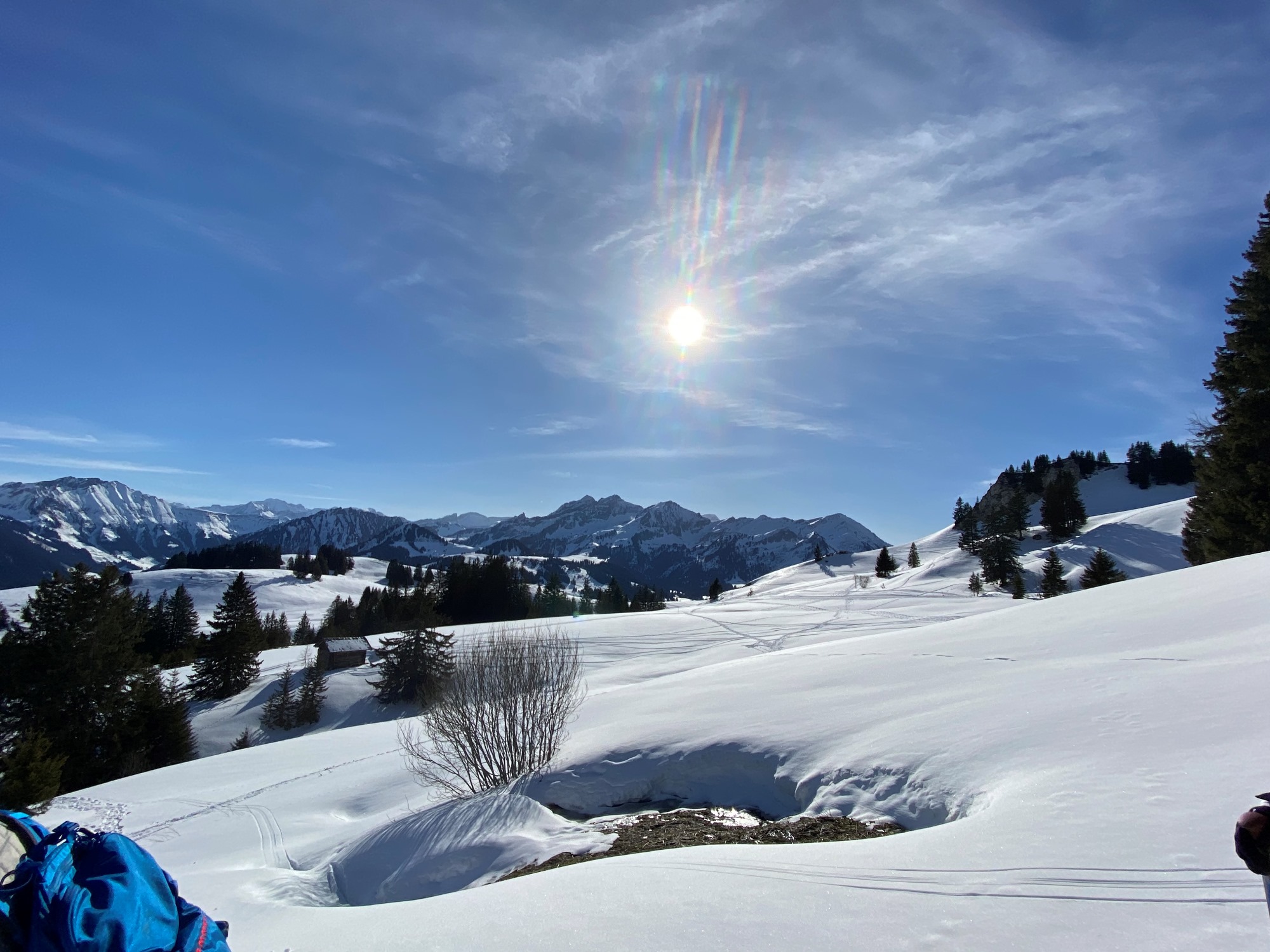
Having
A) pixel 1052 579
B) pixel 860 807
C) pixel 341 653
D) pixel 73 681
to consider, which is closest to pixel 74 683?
pixel 73 681

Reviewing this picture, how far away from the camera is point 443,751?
13.3 meters

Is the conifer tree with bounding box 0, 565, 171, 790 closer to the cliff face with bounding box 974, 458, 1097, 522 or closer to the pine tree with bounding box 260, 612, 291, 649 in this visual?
the pine tree with bounding box 260, 612, 291, 649

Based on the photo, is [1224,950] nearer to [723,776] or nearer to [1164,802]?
[1164,802]

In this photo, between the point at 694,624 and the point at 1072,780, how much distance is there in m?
39.6

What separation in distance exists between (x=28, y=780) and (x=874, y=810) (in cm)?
2299

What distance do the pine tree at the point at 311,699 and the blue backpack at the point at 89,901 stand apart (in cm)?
3643

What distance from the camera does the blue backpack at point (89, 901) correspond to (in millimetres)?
2637

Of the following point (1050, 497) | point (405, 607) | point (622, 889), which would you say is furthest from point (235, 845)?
point (1050, 497)

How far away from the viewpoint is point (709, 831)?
7797 mm

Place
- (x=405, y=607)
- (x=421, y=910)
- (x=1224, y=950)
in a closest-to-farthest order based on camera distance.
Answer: (x=1224, y=950), (x=421, y=910), (x=405, y=607)

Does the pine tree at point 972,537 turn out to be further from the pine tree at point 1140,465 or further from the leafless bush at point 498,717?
the leafless bush at point 498,717

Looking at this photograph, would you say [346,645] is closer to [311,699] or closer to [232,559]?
[311,699]

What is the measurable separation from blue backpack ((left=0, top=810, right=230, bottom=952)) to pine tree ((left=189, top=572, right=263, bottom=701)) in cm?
4484

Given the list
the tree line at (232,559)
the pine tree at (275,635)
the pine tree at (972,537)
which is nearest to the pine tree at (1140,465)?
the pine tree at (972,537)
